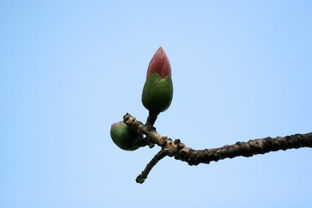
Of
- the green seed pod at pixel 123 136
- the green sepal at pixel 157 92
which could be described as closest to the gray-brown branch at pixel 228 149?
the green sepal at pixel 157 92

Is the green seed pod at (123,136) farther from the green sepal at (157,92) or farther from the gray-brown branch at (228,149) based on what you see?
the gray-brown branch at (228,149)

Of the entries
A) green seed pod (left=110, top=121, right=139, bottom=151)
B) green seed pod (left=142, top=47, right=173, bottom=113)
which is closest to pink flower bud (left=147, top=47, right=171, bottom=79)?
green seed pod (left=142, top=47, right=173, bottom=113)

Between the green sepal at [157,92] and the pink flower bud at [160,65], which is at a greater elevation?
the pink flower bud at [160,65]

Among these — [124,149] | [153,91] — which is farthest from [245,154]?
[124,149]

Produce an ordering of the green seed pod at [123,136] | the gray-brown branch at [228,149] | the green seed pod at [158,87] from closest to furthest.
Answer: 1. the gray-brown branch at [228,149]
2. the green seed pod at [158,87]
3. the green seed pod at [123,136]

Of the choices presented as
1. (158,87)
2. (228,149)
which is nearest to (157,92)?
(158,87)
